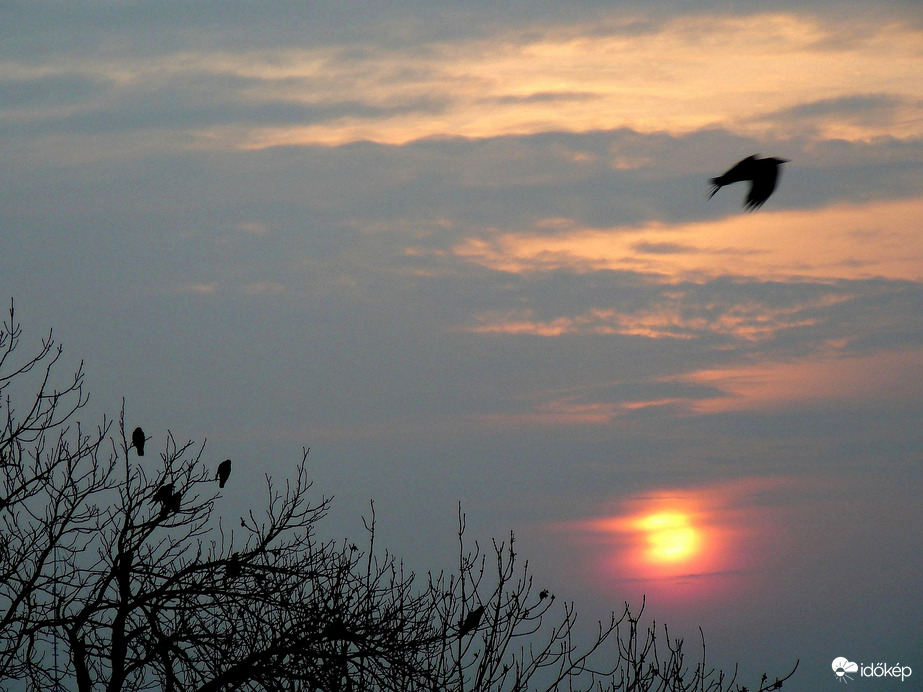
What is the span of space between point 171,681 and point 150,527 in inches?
67.7

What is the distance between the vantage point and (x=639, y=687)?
9305 mm

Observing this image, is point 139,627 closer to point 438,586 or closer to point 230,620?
point 230,620

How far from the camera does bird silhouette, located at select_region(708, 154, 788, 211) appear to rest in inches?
311

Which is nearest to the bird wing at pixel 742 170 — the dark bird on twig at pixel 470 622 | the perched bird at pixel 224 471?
the dark bird on twig at pixel 470 622

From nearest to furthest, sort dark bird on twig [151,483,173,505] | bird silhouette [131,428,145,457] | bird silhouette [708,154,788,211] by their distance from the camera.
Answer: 1. bird silhouette [708,154,788,211]
2. dark bird on twig [151,483,173,505]
3. bird silhouette [131,428,145,457]

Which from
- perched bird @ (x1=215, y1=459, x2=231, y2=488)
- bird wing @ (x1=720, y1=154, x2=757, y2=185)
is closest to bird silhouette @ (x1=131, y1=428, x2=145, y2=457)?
perched bird @ (x1=215, y1=459, x2=231, y2=488)

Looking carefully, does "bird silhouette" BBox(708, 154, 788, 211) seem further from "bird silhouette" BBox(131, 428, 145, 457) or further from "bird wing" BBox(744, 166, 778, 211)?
"bird silhouette" BBox(131, 428, 145, 457)

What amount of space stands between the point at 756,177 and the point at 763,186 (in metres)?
0.10

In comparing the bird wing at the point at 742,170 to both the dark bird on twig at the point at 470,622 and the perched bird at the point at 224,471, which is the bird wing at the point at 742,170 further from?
the perched bird at the point at 224,471

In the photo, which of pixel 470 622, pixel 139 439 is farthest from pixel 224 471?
pixel 470 622

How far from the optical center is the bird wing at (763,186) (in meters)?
8.03

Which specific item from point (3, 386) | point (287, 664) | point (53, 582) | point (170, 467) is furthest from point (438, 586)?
point (3, 386)

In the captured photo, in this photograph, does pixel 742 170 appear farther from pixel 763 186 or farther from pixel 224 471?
pixel 224 471

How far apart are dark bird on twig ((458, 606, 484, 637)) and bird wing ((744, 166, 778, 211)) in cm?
459
